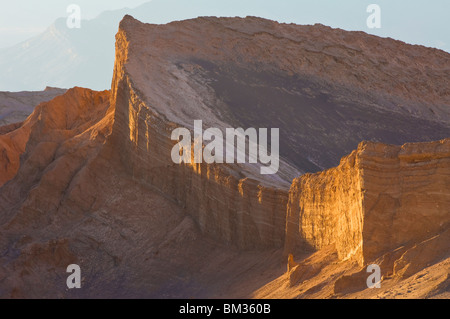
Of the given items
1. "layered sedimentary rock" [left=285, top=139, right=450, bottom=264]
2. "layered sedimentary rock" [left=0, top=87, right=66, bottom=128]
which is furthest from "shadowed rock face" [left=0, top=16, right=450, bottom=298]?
"layered sedimentary rock" [left=0, top=87, right=66, bottom=128]

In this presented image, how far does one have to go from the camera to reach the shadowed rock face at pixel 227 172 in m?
19.3

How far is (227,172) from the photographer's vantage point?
2528 centimetres

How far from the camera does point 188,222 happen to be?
2695 centimetres

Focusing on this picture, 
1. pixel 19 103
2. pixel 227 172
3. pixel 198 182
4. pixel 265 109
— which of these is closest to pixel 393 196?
pixel 227 172

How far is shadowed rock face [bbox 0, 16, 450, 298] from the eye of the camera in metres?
19.3

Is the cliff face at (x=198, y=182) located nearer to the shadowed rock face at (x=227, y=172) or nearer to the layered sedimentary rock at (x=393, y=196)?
the shadowed rock face at (x=227, y=172)

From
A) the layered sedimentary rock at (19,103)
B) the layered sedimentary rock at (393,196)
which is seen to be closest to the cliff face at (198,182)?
the layered sedimentary rock at (393,196)

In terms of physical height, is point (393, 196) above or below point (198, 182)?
below

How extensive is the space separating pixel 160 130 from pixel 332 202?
8.14 m

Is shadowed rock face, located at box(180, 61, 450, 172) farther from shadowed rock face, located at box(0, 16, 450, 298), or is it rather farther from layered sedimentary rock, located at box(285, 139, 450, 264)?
layered sedimentary rock, located at box(285, 139, 450, 264)

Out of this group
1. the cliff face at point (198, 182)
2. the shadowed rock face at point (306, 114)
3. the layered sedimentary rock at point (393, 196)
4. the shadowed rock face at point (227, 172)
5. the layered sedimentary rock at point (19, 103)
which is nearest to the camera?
the layered sedimentary rock at point (393, 196)

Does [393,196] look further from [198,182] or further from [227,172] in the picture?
[198,182]

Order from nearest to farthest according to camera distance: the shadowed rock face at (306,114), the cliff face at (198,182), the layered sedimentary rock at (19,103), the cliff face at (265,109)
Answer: the cliff face at (265,109) < the cliff face at (198,182) < the shadowed rock face at (306,114) < the layered sedimentary rock at (19,103)

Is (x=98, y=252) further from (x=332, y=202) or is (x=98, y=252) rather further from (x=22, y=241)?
(x=332, y=202)
